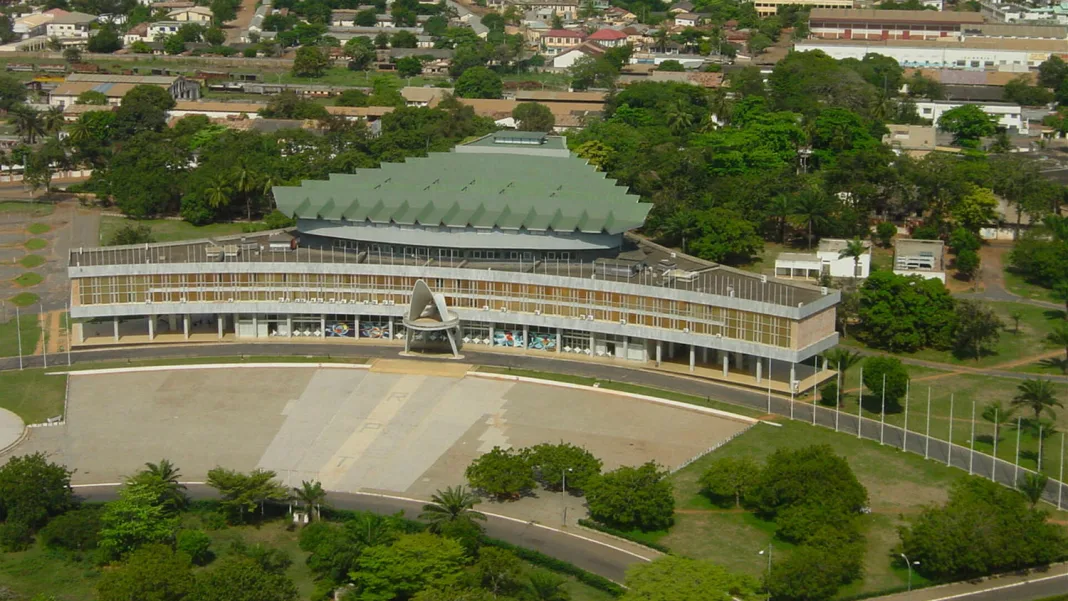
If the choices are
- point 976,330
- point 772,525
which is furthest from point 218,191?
point 772,525

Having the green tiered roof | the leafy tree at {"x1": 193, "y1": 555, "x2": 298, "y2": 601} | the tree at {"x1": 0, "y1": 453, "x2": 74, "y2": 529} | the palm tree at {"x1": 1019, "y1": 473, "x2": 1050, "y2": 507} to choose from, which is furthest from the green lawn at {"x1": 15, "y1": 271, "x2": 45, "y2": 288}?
the palm tree at {"x1": 1019, "y1": 473, "x2": 1050, "y2": 507}

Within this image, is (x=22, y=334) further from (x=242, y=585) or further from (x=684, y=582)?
(x=684, y=582)

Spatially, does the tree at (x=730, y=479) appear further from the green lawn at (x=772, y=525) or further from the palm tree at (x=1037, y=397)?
the palm tree at (x=1037, y=397)

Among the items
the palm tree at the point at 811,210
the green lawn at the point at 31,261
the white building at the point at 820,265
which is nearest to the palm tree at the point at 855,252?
the white building at the point at 820,265

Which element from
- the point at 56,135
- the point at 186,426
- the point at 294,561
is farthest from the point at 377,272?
the point at 56,135

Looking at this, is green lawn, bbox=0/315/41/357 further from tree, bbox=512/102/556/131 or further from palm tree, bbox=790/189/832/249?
tree, bbox=512/102/556/131
